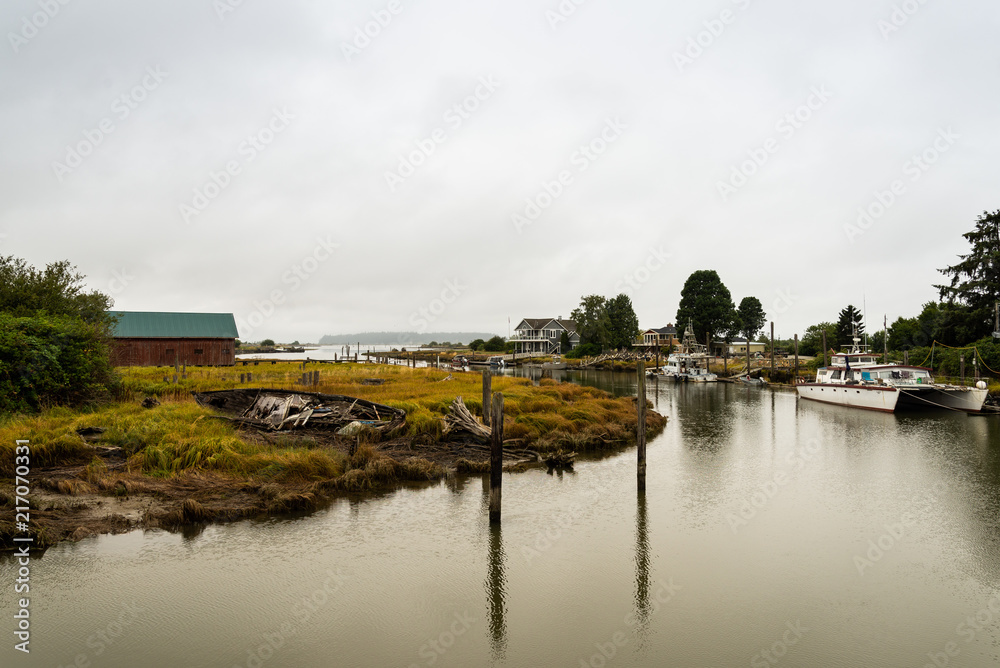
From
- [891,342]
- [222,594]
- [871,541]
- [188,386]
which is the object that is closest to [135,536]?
[222,594]

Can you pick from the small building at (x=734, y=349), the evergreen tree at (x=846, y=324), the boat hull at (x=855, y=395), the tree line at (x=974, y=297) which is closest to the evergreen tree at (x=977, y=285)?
the tree line at (x=974, y=297)

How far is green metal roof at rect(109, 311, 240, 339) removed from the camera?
148 ft

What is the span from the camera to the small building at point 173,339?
44406 millimetres

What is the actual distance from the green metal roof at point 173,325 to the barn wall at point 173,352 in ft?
1.46

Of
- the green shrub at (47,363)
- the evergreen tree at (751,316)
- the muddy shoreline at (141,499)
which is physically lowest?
the muddy shoreline at (141,499)

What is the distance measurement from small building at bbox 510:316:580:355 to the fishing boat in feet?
253

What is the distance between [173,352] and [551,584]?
4534 centimetres

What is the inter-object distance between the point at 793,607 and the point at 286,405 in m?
15.7

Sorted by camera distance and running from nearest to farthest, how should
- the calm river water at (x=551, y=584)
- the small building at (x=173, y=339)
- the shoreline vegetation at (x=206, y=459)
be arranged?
1. the calm river water at (x=551, y=584)
2. the shoreline vegetation at (x=206, y=459)
3. the small building at (x=173, y=339)

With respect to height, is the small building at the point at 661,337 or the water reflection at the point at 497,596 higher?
the small building at the point at 661,337

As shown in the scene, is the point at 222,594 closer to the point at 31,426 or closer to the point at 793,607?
the point at 793,607

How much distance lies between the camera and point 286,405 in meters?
19.0

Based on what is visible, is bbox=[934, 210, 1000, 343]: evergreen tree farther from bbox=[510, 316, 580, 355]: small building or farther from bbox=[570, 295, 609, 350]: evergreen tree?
bbox=[510, 316, 580, 355]: small building

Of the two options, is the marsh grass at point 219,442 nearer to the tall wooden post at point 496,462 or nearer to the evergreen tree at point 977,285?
the tall wooden post at point 496,462
